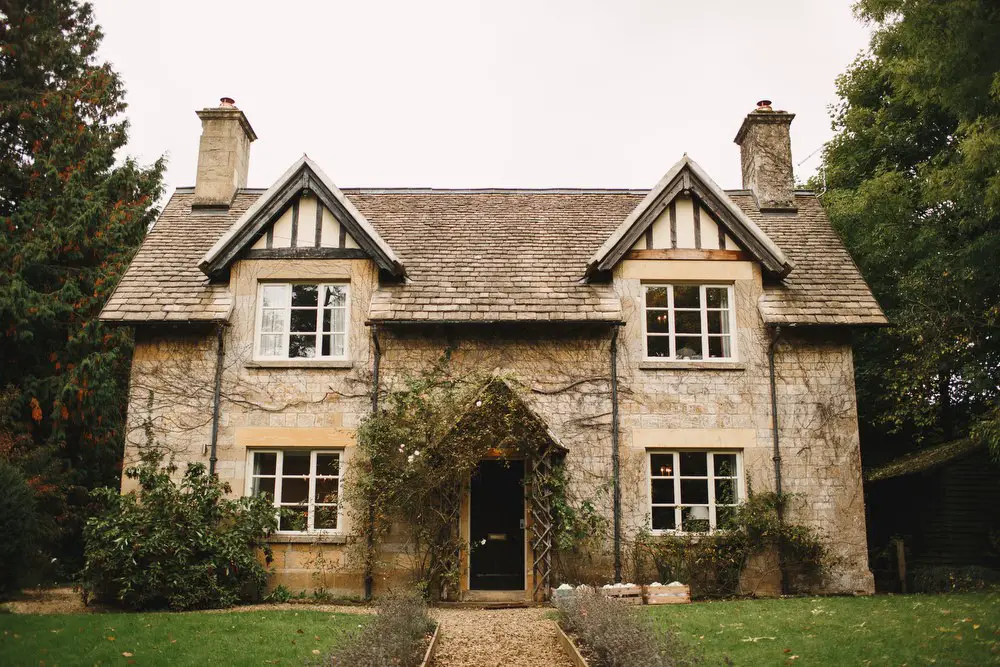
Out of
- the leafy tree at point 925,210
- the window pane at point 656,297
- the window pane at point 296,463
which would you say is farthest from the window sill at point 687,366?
the window pane at point 296,463

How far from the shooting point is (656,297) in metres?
16.4

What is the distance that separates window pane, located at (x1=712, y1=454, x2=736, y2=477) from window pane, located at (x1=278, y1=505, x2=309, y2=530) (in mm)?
7888

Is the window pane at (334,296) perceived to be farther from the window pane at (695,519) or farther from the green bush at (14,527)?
the window pane at (695,519)

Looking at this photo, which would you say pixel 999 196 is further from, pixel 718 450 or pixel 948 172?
pixel 718 450

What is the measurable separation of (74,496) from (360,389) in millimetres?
10536

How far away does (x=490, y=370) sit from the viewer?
51.4 ft

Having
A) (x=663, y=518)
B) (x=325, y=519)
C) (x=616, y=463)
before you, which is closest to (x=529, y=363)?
(x=616, y=463)

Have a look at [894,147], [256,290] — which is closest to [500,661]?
[256,290]

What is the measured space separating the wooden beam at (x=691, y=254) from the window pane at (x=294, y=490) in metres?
7.80

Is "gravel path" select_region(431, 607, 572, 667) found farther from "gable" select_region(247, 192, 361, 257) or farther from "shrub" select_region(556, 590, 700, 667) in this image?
"gable" select_region(247, 192, 361, 257)

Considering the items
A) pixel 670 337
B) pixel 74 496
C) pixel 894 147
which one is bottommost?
pixel 74 496

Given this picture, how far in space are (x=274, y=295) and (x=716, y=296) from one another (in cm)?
897

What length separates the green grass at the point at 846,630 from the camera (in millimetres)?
8820

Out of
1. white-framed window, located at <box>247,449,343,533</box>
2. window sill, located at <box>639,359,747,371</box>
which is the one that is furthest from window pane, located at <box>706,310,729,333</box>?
white-framed window, located at <box>247,449,343,533</box>
